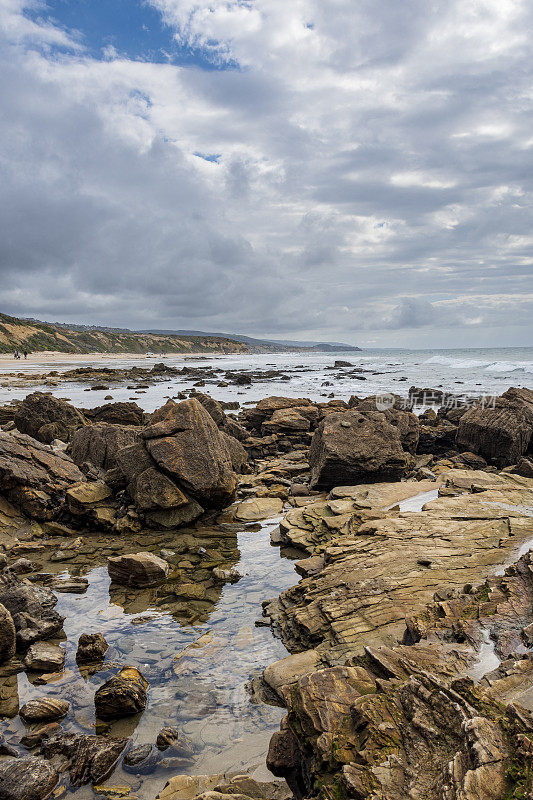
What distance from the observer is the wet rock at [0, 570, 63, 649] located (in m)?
6.68

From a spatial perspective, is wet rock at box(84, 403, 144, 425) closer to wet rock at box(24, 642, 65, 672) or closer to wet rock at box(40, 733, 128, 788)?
wet rock at box(24, 642, 65, 672)

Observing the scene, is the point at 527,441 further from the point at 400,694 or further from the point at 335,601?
the point at 400,694

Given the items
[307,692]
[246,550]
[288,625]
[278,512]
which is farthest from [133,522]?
[307,692]

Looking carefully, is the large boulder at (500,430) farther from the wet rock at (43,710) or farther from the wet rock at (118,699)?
the wet rock at (43,710)

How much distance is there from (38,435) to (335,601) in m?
15.3

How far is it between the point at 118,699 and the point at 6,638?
1.98 metres

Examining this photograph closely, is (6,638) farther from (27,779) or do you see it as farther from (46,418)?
(46,418)

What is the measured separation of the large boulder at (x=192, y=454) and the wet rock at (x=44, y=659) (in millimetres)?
5595

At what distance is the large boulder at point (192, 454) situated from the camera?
1178 cm

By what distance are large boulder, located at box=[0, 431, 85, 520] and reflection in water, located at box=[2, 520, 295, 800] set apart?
10.2 feet

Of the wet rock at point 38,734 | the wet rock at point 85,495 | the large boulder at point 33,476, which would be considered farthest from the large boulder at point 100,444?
the wet rock at point 38,734

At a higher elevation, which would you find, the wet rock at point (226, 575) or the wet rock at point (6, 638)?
the wet rock at point (6, 638)

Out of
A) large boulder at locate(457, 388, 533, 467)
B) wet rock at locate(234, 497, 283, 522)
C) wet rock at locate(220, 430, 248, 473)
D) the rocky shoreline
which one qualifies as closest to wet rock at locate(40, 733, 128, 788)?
the rocky shoreline

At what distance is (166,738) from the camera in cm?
500
